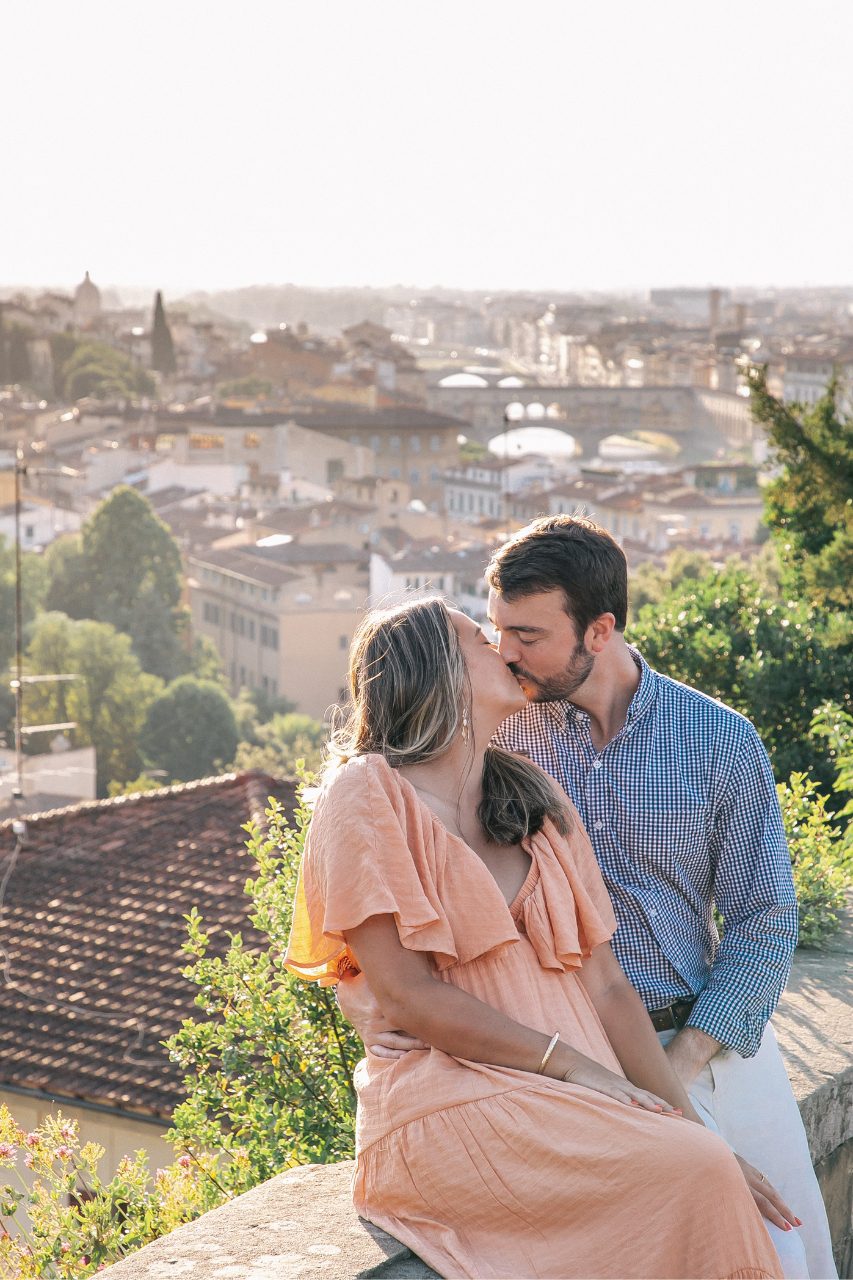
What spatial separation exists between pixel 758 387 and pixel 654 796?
5.23m

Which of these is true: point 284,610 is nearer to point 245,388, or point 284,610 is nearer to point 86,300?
point 245,388

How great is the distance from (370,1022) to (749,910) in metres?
0.53

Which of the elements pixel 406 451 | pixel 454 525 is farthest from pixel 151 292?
pixel 454 525

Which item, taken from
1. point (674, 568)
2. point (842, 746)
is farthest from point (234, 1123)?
point (674, 568)

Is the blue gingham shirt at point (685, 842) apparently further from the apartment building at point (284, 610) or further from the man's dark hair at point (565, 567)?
the apartment building at point (284, 610)

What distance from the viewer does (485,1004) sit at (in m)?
1.64

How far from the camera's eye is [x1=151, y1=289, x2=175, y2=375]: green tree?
5603 centimetres

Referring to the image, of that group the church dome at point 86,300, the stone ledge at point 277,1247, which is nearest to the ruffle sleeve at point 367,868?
the stone ledge at point 277,1247

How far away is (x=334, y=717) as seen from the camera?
186 centimetres

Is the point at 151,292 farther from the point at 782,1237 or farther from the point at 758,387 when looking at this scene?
the point at 782,1237

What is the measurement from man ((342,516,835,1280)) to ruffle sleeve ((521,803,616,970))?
169 millimetres

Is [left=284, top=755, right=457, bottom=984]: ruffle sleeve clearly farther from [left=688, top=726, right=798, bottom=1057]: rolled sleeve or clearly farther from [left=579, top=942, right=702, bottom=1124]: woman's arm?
[left=688, top=726, right=798, bottom=1057]: rolled sleeve

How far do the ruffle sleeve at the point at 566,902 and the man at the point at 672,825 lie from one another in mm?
169

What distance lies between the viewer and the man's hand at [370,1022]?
166 cm
